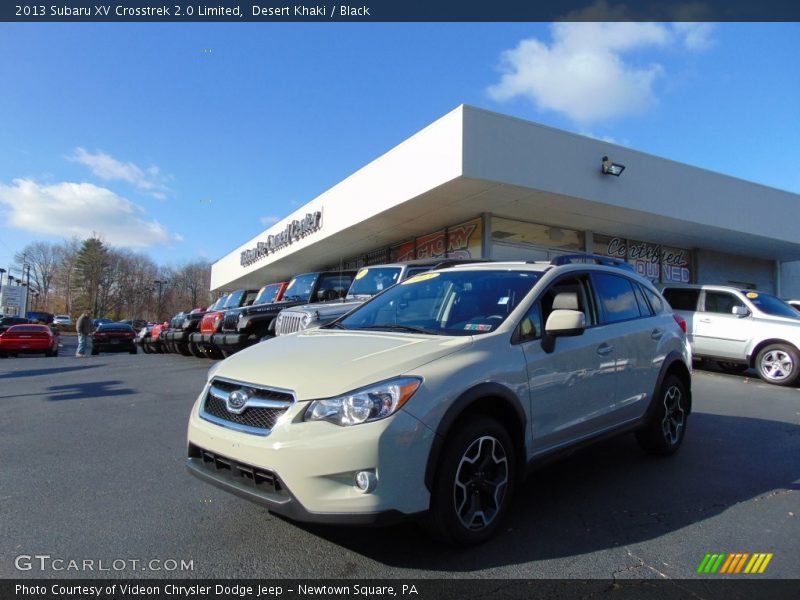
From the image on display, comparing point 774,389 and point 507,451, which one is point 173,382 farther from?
point 774,389

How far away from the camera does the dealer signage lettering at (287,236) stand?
21.2 m

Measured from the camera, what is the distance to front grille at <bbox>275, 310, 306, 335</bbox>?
8617 mm

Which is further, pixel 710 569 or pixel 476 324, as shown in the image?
pixel 476 324

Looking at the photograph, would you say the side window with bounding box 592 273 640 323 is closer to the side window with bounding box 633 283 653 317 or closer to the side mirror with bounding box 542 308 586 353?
the side window with bounding box 633 283 653 317

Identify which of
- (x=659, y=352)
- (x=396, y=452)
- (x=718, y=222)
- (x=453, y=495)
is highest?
(x=718, y=222)

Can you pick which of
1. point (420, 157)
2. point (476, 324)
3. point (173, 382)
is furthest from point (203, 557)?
point (420, 157)

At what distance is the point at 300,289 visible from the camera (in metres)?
11.5

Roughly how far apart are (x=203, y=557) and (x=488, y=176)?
1070cm

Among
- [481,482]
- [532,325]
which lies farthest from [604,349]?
[481,482]

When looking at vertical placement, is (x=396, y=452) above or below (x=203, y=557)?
above

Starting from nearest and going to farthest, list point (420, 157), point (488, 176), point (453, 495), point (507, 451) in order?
point (453, 495), point (507, 451), point (488, 176), point (420, 157)

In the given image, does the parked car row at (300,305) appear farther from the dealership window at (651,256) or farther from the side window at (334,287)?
the dealership window at (651,256)

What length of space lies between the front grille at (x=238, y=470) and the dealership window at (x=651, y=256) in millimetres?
17700

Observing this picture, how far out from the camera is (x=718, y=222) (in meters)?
16.8
